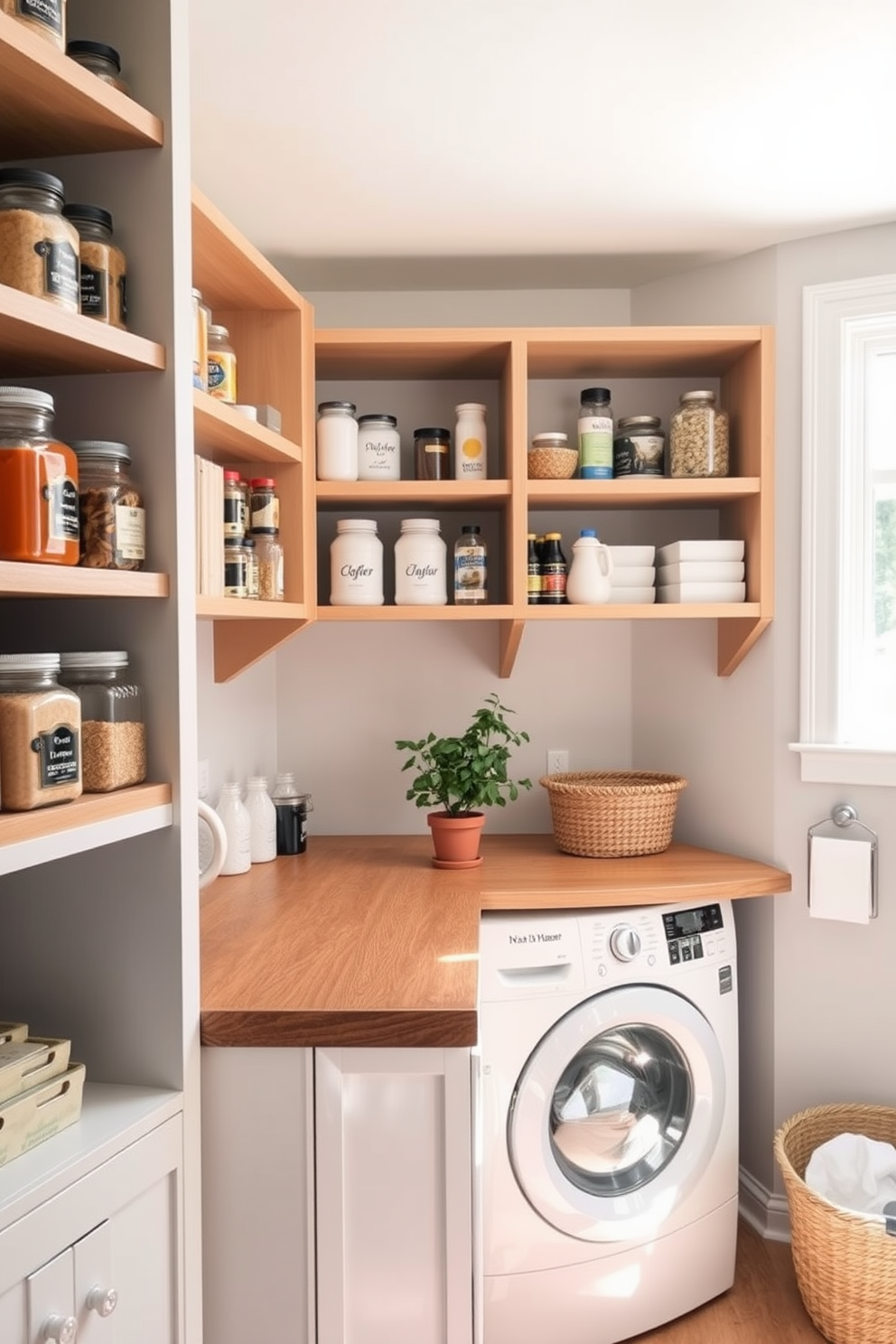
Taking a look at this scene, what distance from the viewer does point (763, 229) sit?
2402 mm

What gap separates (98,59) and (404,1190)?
1528 millimetres

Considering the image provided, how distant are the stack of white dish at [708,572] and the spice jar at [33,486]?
64.9 inches

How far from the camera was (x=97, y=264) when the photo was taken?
4.16ft

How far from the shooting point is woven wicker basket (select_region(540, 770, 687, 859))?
250 centimetres

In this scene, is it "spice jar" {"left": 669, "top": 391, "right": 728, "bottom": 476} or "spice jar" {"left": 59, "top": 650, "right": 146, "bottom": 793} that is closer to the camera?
"spice jar" {"left": 59, "top": 650, "right": 146, "bottom": 793}

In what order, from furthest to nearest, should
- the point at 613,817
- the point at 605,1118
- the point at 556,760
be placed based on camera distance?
1. the point at 556,760
2. the point at 613,817
3. the point at 605,1118

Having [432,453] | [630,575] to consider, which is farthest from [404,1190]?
[432,453]

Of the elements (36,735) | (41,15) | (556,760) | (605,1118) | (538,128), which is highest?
(538,128)

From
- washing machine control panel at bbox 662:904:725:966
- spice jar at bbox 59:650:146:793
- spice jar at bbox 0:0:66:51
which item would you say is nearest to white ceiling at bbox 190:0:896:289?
spice jar at bbox 0:0:66:51

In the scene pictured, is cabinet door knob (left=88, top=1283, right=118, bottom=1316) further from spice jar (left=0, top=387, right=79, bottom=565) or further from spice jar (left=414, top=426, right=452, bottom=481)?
spice jar (left=414, top=426, right=452, bottom=481)

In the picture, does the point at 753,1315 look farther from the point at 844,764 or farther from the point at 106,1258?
the point at 106,1258

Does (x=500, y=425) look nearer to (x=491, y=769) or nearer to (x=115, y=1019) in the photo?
(x=491, y=769)

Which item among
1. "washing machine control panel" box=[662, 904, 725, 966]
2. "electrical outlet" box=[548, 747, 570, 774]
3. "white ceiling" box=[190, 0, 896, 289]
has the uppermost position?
"white ceiling" box=[190, 0, 896, 289]

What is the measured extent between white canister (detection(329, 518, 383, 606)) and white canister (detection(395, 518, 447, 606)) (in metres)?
0.06
